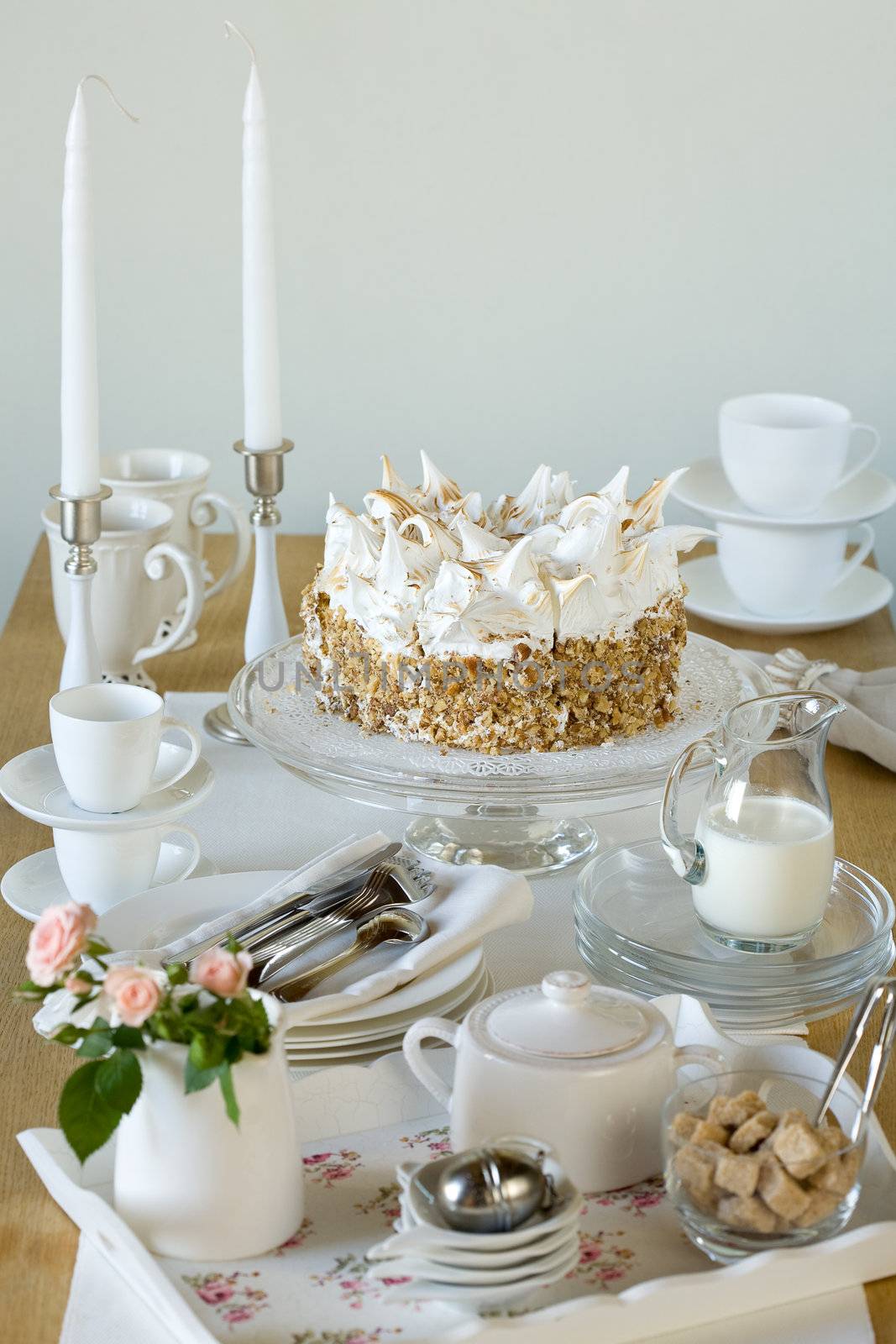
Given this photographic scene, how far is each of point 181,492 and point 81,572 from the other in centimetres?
29

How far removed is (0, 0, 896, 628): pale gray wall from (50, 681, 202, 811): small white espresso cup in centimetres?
127

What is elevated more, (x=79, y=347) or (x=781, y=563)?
(x=79, y=347)

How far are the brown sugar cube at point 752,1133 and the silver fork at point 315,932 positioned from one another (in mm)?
296

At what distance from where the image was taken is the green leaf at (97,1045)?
2.10 ft

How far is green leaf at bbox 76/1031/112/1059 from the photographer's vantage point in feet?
2.10

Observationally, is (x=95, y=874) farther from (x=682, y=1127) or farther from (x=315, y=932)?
(x=682, y=1127)

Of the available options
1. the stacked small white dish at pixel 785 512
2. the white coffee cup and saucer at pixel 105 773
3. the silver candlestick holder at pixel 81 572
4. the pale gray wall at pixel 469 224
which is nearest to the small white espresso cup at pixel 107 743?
the white coffee cup and saucer at pixel 105 773

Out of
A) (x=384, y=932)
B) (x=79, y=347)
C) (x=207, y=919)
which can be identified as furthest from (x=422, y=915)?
(x=79, y=347)

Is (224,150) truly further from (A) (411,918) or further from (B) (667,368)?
(A) (411,918)

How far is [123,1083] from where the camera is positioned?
0.64 metres

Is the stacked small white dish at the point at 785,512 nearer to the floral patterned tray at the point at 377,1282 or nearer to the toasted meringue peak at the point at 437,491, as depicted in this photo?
the toasted meringue peak at the point at 437,491

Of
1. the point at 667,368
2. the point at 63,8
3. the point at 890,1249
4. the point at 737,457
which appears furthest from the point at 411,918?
the point at 63,8

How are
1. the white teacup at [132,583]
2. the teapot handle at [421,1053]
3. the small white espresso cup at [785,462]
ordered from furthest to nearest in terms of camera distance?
the small white espresso cup at [785,462] → the white teacup at [132,583] → the teapot handle at [421,1053]

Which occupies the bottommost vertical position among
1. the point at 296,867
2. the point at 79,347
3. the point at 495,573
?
the point at 296,867
